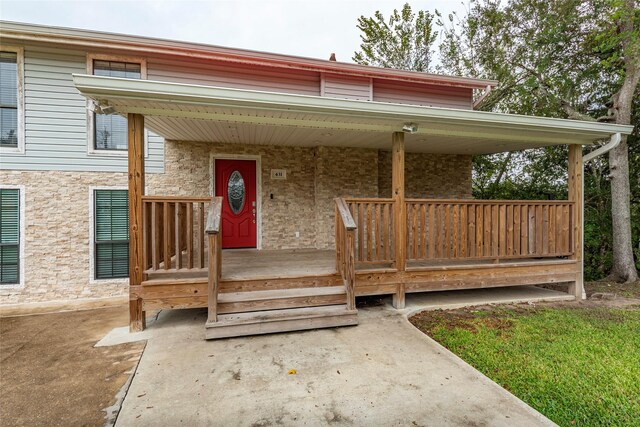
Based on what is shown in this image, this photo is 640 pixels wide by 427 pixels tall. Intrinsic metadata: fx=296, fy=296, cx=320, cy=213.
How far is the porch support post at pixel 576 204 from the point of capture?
192 inches

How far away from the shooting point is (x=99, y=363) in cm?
295

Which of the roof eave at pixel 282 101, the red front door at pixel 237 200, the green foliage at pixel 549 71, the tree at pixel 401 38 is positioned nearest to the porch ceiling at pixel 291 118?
the roof eave at pixel 282 101

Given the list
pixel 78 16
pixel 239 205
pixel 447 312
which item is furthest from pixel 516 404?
pixel 78 16

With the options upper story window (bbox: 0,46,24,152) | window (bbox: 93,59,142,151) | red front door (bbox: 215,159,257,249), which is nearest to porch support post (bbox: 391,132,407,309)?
red front door (bbox: 215,159,257,249)

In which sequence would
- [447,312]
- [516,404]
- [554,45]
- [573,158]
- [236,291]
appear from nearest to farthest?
[516,404], [236,291], [447,312], [573,158], [554,45]

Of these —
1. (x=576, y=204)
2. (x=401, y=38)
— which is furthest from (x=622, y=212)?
(x=401, y=38)

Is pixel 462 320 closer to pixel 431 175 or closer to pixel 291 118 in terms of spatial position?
pixel 291 118

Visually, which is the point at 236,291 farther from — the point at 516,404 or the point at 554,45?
the point at 554,45

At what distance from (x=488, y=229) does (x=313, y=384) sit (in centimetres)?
371

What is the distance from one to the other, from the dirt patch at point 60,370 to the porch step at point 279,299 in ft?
3.34

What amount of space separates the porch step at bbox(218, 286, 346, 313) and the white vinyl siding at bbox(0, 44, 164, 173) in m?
3.87

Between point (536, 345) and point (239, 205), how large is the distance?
5396 millimetres

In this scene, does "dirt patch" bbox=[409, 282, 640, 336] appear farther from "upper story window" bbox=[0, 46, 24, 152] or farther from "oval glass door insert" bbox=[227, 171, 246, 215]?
"upper story window" bbox=[0, 46, 24, 152]

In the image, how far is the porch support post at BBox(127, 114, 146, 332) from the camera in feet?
11.5
